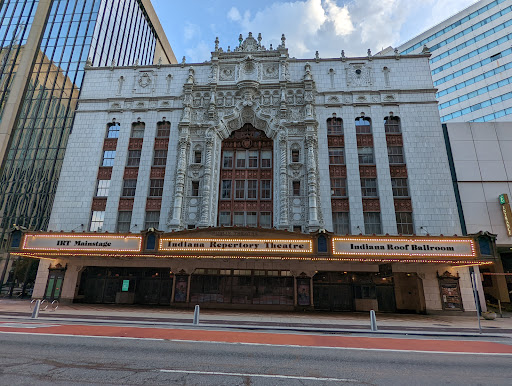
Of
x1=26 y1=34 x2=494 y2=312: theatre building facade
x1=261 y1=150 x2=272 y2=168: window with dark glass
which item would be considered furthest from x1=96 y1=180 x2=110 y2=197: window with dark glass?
x1=261 y1=150 x2=272 y2=168: window with dark glass

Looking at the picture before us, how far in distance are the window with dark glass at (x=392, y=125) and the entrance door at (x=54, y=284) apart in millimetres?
33812

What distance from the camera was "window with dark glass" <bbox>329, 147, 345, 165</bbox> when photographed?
93.9 feet

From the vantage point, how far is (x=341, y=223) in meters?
26.8

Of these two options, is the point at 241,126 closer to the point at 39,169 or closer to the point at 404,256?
the point at 404,256

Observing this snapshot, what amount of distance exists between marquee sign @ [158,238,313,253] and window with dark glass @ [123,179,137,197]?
9082 mm

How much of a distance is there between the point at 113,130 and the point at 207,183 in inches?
498

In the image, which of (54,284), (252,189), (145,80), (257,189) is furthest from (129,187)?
(257,189)

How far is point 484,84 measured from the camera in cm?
5750

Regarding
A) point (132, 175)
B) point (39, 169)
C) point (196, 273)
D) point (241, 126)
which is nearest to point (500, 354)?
point (196, 273)

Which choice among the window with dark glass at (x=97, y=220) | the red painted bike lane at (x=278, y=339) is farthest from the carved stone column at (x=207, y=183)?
the red painted bike lane at (x=278, y=339)

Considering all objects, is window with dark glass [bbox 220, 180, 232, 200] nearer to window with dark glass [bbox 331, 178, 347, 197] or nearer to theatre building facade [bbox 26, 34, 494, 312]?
theatre building facade [bbox 26, 34, 494, 312]

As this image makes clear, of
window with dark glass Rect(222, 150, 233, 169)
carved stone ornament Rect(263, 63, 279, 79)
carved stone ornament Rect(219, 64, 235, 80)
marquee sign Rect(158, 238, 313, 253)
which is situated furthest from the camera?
carved stone ornament Rect(219, 64, 235, 80)

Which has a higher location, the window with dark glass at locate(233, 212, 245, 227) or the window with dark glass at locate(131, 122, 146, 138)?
the window with dark glass at locate(131, 122, 146, 138)

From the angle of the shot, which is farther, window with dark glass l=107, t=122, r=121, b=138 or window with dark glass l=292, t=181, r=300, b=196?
window with dark glass l=107, t=122, r=121, b=138
